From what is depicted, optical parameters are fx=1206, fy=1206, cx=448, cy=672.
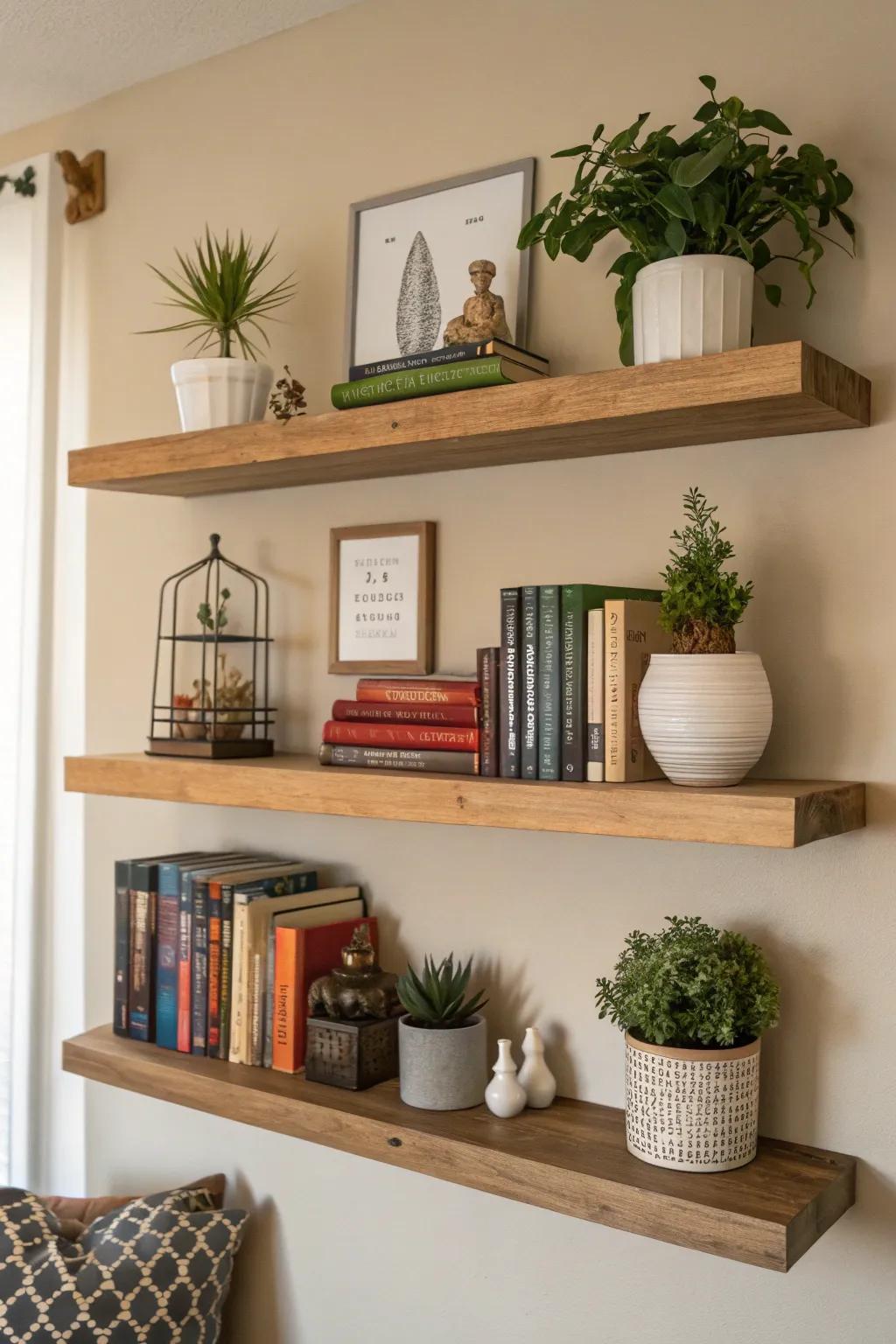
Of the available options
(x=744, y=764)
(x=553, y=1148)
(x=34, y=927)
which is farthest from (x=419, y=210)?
(x=34, y=927)

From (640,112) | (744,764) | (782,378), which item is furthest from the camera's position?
(640,112)

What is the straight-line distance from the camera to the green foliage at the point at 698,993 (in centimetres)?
136

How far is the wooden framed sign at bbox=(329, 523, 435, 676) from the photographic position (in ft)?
5.78

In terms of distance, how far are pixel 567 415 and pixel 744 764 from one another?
439mm

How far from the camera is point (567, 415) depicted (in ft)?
4.50

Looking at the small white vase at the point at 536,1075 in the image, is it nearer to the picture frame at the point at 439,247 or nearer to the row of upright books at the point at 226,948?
the row of upright books at the point at 226,948

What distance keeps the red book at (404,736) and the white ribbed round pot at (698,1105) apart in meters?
0.42

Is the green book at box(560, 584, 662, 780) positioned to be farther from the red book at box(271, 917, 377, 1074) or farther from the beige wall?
the red book at box(271, 917, 377, 1074)

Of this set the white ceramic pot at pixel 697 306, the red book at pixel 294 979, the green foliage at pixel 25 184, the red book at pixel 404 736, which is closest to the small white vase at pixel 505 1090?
the red book at pixel 294 979

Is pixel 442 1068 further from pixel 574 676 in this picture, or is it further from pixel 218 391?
pixel 218 391

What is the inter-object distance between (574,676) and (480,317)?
508 millimetres

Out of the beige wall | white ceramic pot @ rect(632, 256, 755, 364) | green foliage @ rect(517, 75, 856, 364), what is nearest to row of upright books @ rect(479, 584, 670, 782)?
the beige wall

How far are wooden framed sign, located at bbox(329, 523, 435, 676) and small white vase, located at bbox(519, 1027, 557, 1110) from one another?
538mm

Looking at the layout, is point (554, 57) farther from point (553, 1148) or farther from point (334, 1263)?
point (334, 1263)
